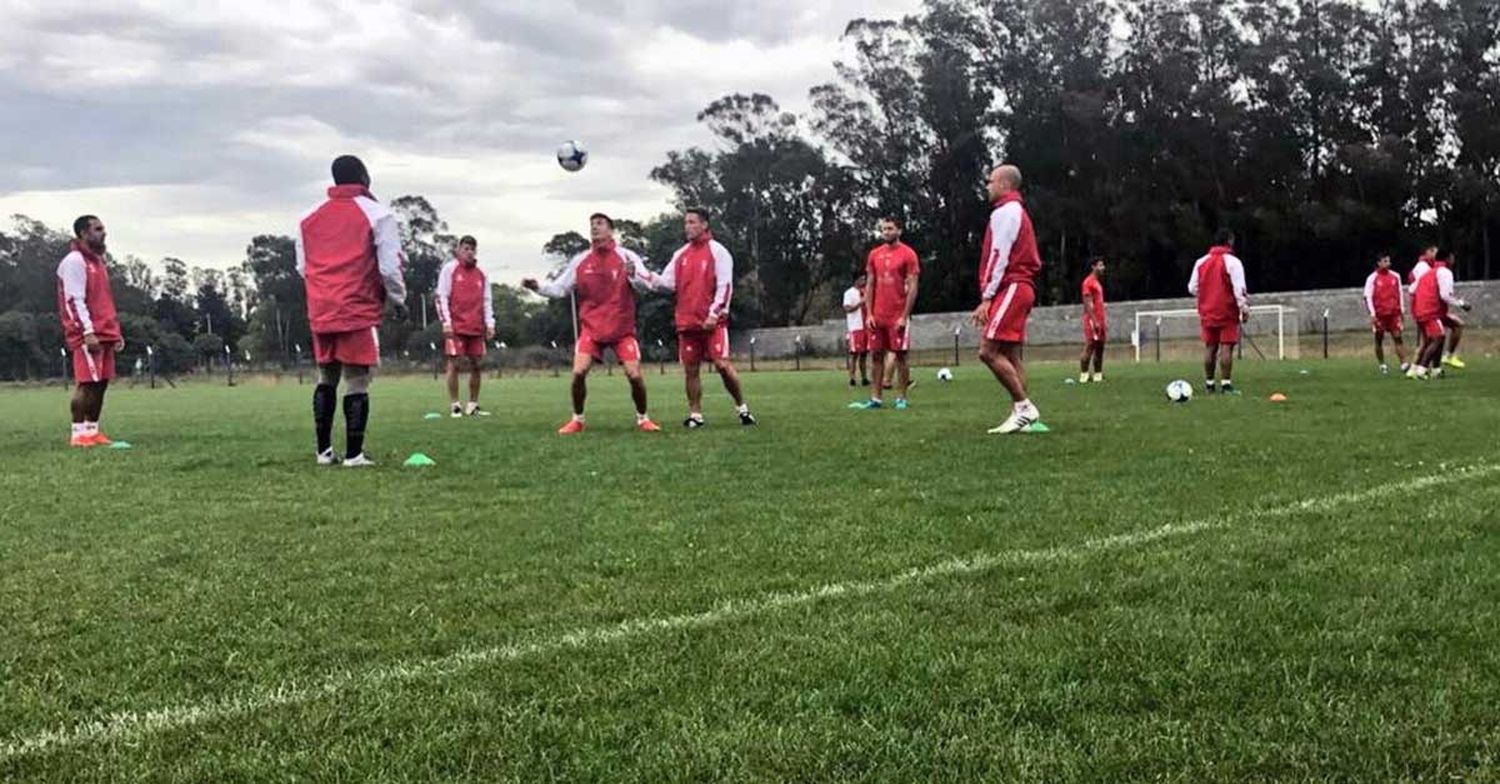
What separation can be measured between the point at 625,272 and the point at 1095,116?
2014 inches

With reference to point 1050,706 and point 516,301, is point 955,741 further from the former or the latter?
point 516,301

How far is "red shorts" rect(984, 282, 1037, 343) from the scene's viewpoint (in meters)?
9.28

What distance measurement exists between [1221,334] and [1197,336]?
32727mm

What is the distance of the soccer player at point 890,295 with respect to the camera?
12930mm

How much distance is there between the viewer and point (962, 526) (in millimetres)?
4902

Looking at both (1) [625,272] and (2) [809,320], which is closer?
(1) [625,272]

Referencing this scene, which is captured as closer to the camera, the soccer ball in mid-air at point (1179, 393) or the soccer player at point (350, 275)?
the soccer player at point (350, 275)

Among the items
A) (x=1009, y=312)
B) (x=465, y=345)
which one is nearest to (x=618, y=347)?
(x=1009, y=312)

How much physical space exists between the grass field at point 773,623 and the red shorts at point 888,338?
6.05 meters

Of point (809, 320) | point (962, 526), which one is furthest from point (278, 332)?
point (962, 526)

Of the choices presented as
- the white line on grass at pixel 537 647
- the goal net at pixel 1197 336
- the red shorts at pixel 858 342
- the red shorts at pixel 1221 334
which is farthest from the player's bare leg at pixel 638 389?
the goal net at pixel 1197 336

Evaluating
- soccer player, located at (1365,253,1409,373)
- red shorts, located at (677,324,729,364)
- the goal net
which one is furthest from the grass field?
the goal net

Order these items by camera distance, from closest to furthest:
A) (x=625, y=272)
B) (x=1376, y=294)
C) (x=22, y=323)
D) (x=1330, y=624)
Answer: (x=1330, y=624) → (x=625, y=272) → (x=1376, y=294) → (x=22, y=323)

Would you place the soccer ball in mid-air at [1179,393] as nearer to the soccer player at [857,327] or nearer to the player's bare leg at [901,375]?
the player's bare leg at [901,375]
